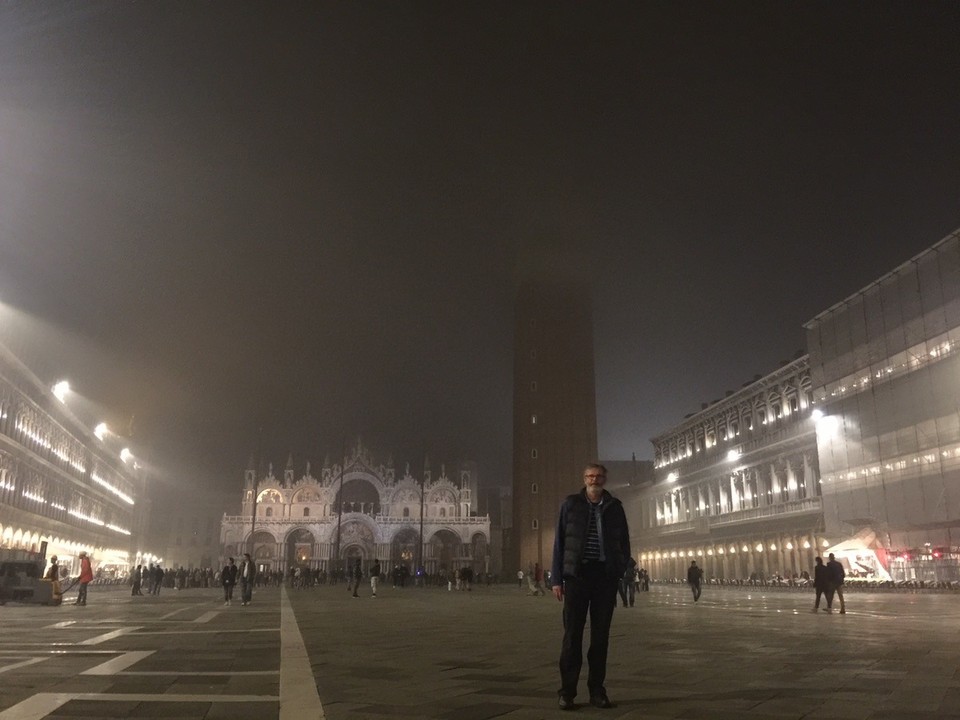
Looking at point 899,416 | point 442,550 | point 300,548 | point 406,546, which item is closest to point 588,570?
point 899,416

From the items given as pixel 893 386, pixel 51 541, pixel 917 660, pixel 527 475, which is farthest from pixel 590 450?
pixel 917 660

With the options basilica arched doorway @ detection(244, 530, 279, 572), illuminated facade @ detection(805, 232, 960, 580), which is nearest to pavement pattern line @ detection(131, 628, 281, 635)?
illuminated facade @ detection(805, 232, 960, 580)

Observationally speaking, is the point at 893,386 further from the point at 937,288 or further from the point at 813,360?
the point at 813,360

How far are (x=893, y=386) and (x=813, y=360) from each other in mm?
8809

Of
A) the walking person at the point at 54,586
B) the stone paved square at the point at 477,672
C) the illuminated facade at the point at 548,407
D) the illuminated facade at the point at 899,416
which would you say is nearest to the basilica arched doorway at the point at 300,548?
the illuminated facade at the point at 548,407

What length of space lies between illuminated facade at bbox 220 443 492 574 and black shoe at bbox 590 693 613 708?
252ft

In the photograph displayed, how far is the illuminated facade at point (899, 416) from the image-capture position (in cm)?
3288

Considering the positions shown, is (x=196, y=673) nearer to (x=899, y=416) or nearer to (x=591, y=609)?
(x=591, y=609)

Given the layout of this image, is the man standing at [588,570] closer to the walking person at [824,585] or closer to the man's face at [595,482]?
the man's face at [595,482]

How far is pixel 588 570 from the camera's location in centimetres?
570

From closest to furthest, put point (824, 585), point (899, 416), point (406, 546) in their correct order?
point (824, 585) → point (899, 416) → point (406, 546)

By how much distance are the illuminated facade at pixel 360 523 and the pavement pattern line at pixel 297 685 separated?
7262 cm

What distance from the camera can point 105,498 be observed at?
7475 centimetres

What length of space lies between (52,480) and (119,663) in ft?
175
